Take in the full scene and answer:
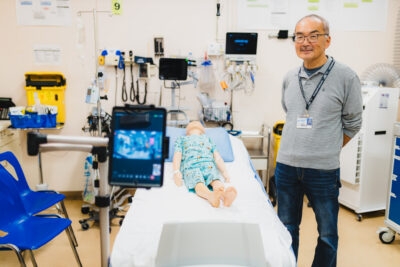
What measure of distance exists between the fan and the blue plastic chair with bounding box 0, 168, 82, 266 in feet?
9.62

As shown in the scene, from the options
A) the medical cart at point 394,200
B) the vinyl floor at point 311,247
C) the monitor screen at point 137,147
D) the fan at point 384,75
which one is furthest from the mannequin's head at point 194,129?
the monitor screen at point 137,147

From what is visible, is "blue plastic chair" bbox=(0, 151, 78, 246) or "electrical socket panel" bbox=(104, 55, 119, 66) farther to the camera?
"electrical socket panel" bbox=(104, 55, 119, 66)

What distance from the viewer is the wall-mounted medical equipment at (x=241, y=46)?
325 cm

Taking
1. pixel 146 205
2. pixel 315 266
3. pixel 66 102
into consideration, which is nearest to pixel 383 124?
pixel 315 266

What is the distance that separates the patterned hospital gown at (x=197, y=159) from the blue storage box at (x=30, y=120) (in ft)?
3.95

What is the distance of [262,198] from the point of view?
2102 millimetres

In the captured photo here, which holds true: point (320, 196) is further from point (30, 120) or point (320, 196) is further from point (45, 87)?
point (45, 87)

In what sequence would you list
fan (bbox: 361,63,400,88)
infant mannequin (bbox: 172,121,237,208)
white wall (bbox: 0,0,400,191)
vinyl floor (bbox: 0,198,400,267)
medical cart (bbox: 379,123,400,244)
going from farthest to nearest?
white wall (bbox: 0,0,400,191), fan (bbox: 361,63,400,88), medical cart (bbox: 379,123,400,244), vinyl floor (bbox: 0,198,400,267), infant mannequin (bbox: 172,121,237,208)

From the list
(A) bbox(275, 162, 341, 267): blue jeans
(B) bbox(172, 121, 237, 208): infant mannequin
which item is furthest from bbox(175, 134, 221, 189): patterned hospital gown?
(A) bbox(275, 162, 341, 267): blue jeans

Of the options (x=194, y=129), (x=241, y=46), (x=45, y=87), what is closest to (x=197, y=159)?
(x=194, y=129)

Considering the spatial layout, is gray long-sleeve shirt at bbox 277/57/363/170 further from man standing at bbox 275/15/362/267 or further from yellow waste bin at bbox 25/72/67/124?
yellow waste bin at bbox 25/72/67/124

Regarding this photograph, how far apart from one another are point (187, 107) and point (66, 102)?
1228mm

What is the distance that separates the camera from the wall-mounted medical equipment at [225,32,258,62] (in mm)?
3254

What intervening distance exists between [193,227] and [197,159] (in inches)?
40.6
